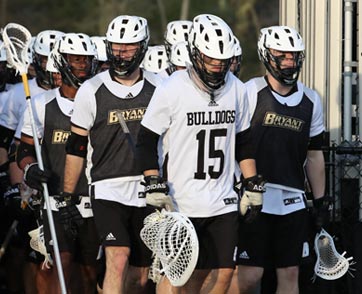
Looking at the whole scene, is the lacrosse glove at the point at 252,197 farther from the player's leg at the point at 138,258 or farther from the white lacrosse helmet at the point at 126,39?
the white lacrosse helmet at the point at 126,39

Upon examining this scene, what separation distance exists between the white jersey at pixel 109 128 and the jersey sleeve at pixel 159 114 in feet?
2.54

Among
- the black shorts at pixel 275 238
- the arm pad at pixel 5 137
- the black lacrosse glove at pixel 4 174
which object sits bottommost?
the black shorts at pixel 275 238

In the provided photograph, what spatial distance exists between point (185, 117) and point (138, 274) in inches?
70.1

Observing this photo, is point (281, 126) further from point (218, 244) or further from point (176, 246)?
point (176, 246)

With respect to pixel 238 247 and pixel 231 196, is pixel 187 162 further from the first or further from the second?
pixel 238 247

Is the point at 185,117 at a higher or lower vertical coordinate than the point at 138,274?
higher

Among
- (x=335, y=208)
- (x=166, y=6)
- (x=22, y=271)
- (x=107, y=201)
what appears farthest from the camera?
(x=166, y=6)

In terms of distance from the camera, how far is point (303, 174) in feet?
39.7

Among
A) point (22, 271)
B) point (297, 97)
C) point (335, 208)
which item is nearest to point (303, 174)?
point (297, 97)

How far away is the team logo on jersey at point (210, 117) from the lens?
→ 1073 cm

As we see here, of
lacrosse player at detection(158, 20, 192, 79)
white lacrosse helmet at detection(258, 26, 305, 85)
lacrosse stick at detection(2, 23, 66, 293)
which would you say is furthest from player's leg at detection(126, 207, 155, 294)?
lacrosse player at detection(158, 20, 192, 79)

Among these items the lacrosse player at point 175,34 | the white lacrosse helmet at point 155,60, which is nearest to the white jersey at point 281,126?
the lacrosse player at point 175,34

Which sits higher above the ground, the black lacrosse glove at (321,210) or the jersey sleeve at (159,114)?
the jersey sleeve at (159,114)

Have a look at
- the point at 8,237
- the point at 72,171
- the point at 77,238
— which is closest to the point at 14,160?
the point at 77,238
